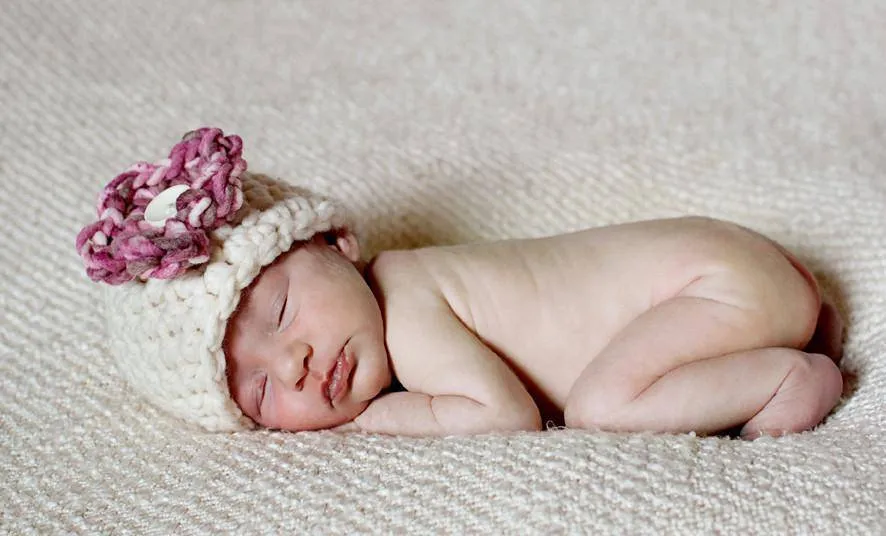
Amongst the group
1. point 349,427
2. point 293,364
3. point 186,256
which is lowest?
point 349,427

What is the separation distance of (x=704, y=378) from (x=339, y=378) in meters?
0.45

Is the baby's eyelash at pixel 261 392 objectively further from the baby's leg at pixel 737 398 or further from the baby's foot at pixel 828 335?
the baby's foot at pixel 828 335

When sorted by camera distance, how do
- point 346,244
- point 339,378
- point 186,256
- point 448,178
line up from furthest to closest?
point 448,178 → point 346,244 → point 339,378 → point 186,256

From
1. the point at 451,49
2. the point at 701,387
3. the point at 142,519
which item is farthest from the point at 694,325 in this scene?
the point at 451,49

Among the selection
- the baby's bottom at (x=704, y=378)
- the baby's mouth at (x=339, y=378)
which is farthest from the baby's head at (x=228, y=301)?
the baby's bottom at (x=704, y=378)

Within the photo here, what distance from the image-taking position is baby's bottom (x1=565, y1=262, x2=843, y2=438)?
1.31 m

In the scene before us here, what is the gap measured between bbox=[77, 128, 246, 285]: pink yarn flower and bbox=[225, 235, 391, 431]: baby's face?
0.11m

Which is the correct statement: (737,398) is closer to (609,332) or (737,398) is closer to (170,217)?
(609,332)

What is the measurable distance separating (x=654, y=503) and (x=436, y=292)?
1.58ft

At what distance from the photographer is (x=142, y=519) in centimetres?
121

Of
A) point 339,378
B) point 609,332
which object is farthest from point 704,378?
point 339,378

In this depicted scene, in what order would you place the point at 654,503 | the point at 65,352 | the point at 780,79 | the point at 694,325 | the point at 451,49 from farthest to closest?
the point at 451,49, the point at 780,79, the point at 65,352, the point at 694,325, the point at 654,503

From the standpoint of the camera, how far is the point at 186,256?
4.12 feet

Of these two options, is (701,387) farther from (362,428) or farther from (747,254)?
(362,428)
